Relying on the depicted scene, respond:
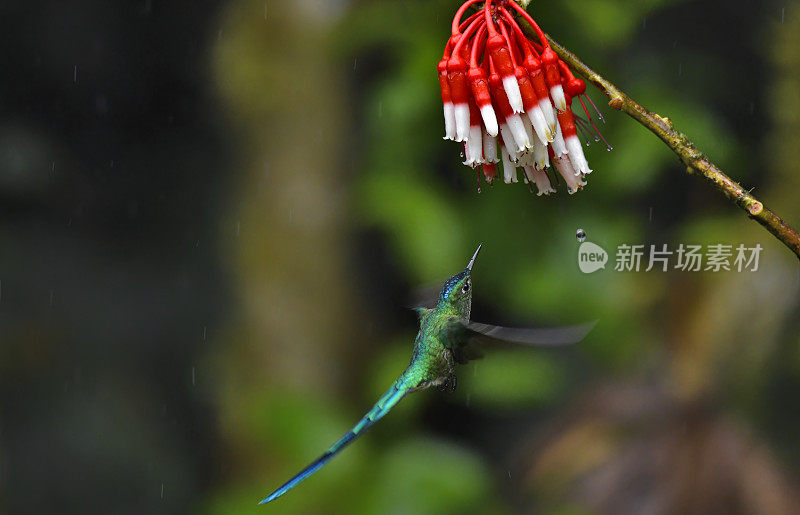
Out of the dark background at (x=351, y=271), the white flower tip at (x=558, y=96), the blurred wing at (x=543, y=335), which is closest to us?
the blurred wing at (x=543, y=335)

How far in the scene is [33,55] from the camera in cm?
148

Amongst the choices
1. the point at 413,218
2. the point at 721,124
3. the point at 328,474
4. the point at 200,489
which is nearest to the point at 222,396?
the point at 200,489

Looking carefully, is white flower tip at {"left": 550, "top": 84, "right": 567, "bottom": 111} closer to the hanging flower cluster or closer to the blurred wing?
the hanging flower cluster

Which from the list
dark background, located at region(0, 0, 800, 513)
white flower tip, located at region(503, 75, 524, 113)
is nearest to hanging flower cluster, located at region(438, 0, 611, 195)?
white flower tip, located at region(503, 75, 524, 113)

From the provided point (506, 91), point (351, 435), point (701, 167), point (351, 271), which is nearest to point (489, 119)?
point (506, 91)

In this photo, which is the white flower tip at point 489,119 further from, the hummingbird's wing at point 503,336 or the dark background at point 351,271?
the dark background at point 351,271

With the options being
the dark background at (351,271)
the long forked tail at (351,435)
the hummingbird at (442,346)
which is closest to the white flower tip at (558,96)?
the hummingbird at (442,346)

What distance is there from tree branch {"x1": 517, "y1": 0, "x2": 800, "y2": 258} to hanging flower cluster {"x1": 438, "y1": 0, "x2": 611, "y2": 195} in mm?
25

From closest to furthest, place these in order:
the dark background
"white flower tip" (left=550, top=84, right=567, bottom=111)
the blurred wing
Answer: the blurred wing
"white flower tip" (left=550, top=84, right=567, bottom=111)
the dark background

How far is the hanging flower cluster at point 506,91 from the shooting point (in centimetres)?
61

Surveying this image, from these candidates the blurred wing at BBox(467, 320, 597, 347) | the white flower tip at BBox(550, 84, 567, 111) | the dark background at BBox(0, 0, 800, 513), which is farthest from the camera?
the dark background at BBox(0, 0, 800, 513)

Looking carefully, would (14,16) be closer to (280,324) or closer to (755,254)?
(280,324)

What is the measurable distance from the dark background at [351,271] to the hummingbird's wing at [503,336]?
48 centimetres

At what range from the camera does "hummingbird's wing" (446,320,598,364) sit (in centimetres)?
53
